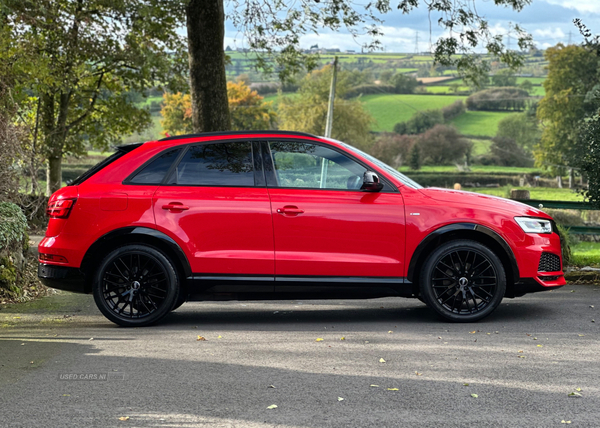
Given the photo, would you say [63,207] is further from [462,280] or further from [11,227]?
[462,280]

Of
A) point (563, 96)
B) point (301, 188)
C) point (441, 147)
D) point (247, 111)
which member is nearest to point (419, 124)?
point (441, 147)

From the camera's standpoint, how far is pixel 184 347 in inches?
267

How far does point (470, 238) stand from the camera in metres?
7.88

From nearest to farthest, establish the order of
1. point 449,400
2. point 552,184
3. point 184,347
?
point 449,400 < point 184,347 < point 552,184

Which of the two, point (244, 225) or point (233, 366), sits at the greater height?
point (244, 225)

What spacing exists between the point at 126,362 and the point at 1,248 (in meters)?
4.00

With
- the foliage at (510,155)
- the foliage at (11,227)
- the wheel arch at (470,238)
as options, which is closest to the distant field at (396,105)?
the foliage at (510,155)

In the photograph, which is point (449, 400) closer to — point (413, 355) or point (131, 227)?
point (413, 355)

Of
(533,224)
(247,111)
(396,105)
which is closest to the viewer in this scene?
(533,224)

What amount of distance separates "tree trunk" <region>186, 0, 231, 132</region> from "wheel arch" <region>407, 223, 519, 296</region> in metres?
6.89

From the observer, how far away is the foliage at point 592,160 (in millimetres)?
10882

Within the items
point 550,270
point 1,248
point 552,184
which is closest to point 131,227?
point 1,248

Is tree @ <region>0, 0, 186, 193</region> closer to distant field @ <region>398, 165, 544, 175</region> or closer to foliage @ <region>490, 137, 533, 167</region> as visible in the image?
distant field @ <region>398, 165, 544, 175</region>

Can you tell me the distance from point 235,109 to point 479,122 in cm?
6047
